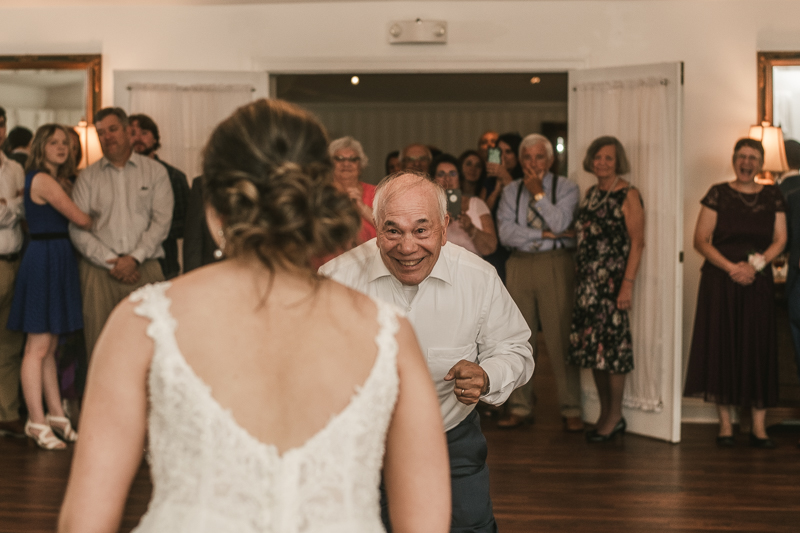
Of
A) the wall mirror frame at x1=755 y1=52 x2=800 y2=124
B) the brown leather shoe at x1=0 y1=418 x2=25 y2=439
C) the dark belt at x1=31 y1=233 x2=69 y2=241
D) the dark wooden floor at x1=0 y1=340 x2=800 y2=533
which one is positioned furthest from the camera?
the wall mirror frame at x1=755 y1=52 x2=800 y2=124

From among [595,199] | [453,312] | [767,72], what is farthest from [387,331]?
[767,72]

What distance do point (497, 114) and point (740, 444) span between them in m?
7.92

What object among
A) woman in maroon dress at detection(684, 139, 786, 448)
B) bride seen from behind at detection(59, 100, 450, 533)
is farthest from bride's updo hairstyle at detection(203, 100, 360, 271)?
woman in maroon dress at detection(684, 139, 786, 448)

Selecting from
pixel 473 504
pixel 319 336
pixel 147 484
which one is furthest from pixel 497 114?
pixel 319 336

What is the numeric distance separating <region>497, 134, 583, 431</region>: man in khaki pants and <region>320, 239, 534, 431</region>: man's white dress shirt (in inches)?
109

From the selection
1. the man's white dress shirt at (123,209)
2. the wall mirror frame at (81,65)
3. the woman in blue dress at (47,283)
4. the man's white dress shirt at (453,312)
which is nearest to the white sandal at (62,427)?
the woman in blue dress at (47,283)

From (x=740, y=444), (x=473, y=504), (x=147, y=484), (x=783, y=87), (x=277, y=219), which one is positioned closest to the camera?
(x=277, y=219)

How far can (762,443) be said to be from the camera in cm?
454

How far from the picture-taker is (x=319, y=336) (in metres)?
1.09

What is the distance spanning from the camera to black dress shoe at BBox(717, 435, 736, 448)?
15.0 ft

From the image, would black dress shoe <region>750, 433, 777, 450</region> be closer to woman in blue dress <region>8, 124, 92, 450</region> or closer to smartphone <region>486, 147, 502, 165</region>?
smartphone <region>486, 147, 502, 165</region>

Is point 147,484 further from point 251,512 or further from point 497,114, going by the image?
point 497,114

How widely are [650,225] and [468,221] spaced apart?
1.02 meters

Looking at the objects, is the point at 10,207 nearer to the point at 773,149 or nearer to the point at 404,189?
the point at 404,189
